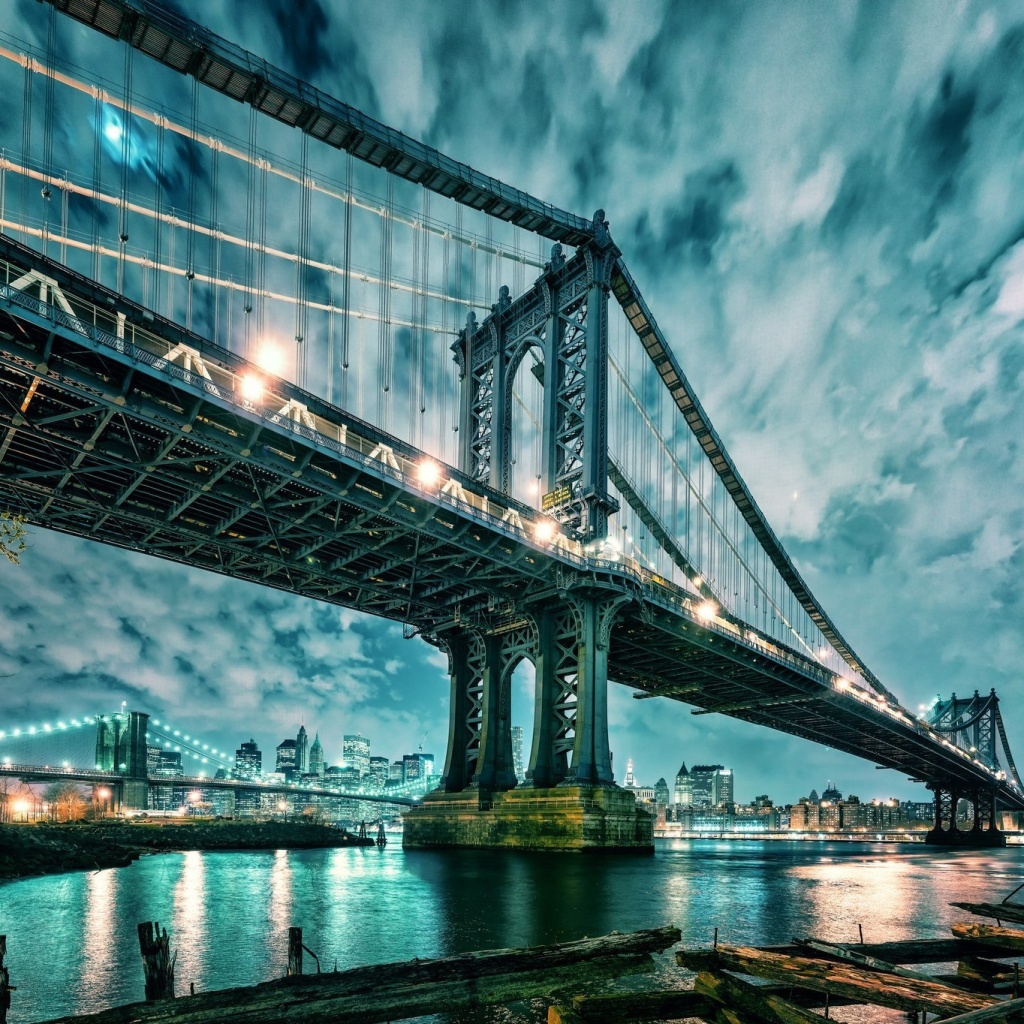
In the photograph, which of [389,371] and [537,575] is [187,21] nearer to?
[389,371]

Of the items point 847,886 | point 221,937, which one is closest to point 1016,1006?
point 221,937

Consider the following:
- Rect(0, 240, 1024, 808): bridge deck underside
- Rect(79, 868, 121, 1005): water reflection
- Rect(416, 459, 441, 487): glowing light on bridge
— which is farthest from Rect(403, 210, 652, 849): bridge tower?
Rect(79, 868, 121, 1005): water reflection

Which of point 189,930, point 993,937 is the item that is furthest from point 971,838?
point 993,937

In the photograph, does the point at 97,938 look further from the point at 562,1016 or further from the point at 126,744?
the point at 126,744

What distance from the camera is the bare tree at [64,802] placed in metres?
114

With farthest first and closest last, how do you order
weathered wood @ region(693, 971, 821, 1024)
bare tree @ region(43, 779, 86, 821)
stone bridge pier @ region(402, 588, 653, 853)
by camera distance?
bare tree @ region(43, 779, 86, 821) → stone bridge pier @ region(402, 588, 653, 853) → weathered wood @ region(693, 971, 821, 1024)

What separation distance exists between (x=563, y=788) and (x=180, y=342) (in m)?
29.5

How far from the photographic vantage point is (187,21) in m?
32.9

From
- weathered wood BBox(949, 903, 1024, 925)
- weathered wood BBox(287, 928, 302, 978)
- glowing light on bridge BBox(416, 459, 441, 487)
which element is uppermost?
glowing light on bridge BBox(416, 459, 441, 487)

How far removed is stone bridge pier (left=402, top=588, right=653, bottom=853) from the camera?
42719mm

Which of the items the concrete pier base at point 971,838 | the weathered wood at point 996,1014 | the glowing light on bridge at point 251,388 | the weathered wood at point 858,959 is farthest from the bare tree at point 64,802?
the concrete pier base at point 971,838

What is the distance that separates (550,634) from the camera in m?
49.5

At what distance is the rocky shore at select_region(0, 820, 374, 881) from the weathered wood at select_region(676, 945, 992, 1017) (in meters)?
34.1

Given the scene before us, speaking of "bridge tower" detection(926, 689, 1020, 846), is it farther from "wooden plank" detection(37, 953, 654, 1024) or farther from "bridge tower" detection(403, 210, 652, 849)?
"wooden plank" detection(37, 953, 654, 1024)
